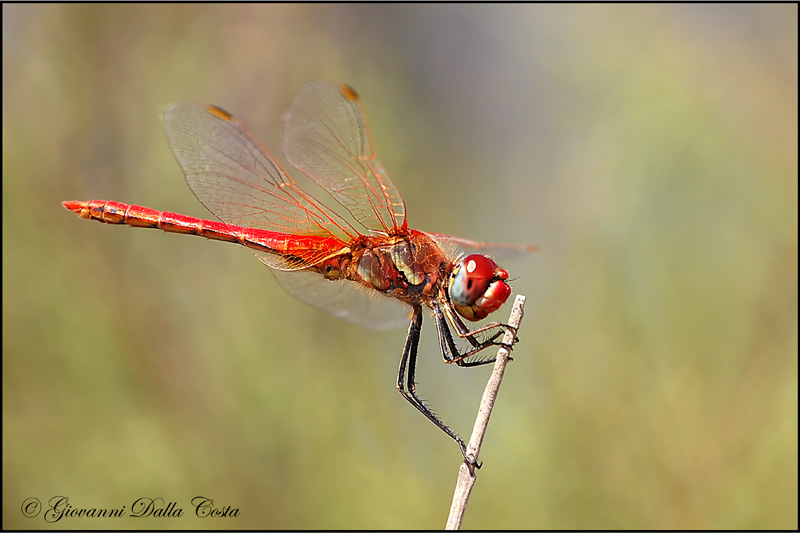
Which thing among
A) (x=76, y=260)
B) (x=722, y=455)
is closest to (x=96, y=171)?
(x=76, y=260)

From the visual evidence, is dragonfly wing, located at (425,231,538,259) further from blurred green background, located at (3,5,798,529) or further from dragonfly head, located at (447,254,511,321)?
blurred green background, located at (3,5,798,529)

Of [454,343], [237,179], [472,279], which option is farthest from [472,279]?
[237,179]

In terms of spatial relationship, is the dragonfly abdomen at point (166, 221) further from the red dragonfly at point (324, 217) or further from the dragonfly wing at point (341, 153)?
the dragonfly wing at point (341, 153)

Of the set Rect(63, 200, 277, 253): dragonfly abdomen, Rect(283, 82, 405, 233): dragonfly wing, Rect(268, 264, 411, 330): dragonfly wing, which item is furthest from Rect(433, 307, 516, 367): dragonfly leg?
Rect(63, 200, 277, 253): dragonfly abdomen

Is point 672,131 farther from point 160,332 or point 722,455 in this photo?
point 160,332

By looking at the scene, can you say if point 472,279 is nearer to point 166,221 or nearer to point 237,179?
point 237,179

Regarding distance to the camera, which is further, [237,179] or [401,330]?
[401,330]

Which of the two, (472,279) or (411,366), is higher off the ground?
(472,279)
